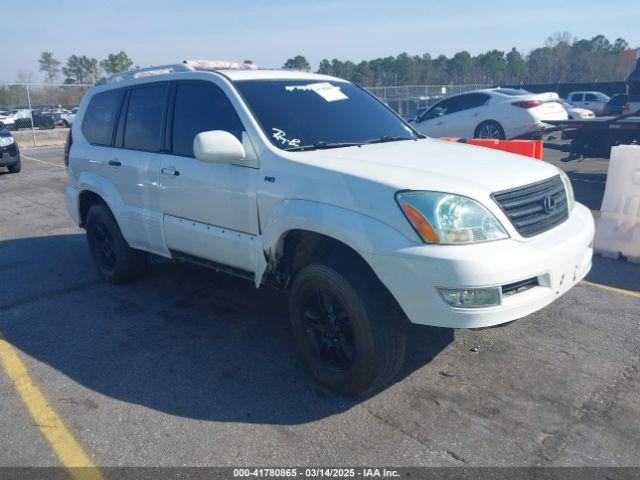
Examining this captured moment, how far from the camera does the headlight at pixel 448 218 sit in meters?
2.96

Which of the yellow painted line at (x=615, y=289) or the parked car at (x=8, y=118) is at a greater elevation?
the parked car at (x=8, y=118)

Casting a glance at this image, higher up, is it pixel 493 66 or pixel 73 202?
pixel 493 66

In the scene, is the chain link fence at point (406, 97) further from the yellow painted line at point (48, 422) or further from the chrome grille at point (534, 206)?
the yellow painted line at point (48, 422)

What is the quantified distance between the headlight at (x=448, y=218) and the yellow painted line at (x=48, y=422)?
6.80ft

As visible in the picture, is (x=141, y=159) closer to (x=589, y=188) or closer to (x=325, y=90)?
(x=325, y=90)

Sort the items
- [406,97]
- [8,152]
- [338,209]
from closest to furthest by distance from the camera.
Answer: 1. [338,209]
2. [8,152]
3. [406,97]

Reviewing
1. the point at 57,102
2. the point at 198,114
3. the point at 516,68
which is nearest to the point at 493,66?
the point at 516,68

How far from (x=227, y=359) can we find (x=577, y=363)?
2365 millimetres

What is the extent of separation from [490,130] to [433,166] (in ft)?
34.7

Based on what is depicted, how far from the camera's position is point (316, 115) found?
164 inches

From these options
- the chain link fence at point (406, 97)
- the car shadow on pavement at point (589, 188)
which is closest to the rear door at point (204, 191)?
the car shadow on pavement at point (589, 188)

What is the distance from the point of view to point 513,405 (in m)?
3.29

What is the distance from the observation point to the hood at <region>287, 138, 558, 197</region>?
3135mm

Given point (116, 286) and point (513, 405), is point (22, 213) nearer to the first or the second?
point (116, 286)
